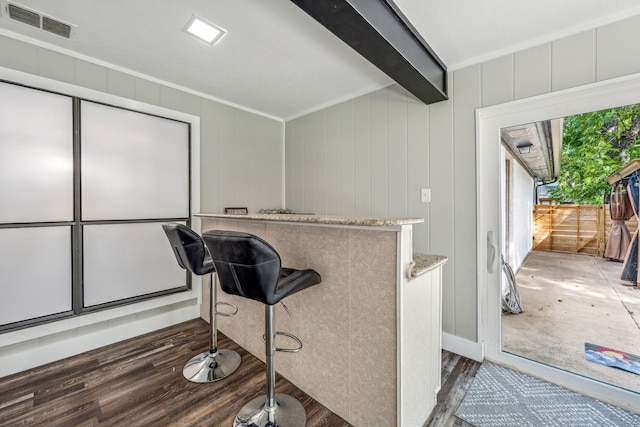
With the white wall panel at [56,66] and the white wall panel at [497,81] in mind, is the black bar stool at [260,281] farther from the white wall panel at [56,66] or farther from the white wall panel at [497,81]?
the white wall panel at [56,66]

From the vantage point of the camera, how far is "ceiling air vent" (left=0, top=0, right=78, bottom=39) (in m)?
1.69

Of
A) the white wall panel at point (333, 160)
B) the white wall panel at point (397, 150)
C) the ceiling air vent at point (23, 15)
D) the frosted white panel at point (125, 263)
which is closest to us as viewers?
the ceiling air vent at point (23, 15)

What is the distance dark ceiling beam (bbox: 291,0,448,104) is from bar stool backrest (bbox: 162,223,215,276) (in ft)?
4.88

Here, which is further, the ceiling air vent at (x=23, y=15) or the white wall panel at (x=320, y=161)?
the white wall panel at (x=320, y=161)

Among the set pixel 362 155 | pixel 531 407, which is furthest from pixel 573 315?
pixel 362 155

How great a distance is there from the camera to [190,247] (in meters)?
1.82

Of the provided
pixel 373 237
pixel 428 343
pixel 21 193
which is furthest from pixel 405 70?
pixel 21 193

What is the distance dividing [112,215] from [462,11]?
10.2 ft

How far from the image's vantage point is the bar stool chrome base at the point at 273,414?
1479 mm

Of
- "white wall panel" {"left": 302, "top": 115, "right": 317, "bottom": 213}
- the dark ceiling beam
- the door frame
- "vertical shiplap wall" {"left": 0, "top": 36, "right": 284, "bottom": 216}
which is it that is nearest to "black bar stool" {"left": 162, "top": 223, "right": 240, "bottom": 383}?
"vertical shiplap wall" {"left": 0, "top": 36, "right": 284, "bottom": 216}

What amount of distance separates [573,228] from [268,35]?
106 inches

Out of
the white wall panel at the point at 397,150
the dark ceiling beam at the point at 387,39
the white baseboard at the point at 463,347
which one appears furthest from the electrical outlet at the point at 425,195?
the white baseboard at the point at 463,347

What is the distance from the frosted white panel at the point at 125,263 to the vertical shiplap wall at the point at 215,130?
2.10ft

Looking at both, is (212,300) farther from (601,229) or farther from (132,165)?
(601,229)
